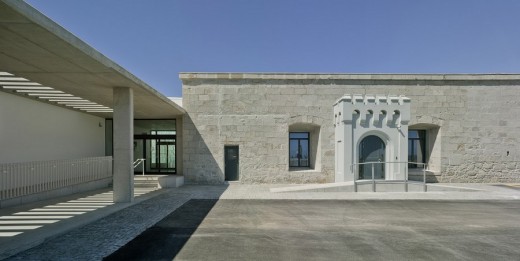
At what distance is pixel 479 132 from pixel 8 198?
63.5 ft

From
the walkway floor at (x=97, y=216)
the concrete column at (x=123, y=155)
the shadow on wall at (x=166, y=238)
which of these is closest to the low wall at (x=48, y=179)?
the walkway floor at (x=97, y=216)

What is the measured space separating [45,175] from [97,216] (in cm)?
423

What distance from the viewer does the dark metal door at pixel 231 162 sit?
1423 centimetres

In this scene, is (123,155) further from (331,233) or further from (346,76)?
(346,76)

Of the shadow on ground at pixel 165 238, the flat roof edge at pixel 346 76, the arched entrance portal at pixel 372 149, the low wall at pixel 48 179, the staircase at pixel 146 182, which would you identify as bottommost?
the staircase at pixel 146 182

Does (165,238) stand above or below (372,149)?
below

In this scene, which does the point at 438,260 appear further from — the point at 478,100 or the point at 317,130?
the point at 478,100

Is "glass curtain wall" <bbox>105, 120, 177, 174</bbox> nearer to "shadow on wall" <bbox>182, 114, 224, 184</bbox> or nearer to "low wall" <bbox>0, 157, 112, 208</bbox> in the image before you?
"shadow on wall" <bbox>182, 114, 224, 184</bbox>

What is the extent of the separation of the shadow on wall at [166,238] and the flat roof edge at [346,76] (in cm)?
766

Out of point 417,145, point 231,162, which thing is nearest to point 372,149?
point 417,145

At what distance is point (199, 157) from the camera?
551 inches

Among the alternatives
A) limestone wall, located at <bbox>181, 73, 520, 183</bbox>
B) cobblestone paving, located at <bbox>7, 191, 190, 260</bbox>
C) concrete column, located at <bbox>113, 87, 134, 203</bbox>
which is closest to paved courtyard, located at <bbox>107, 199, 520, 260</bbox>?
cobblestone paving, located at <bbox>7, 191, 190, 260</bbox>

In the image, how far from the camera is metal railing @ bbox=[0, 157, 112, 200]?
8359 millimetres

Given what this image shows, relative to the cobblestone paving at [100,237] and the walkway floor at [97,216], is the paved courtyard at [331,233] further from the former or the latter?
the walkway floor at [97,216]
